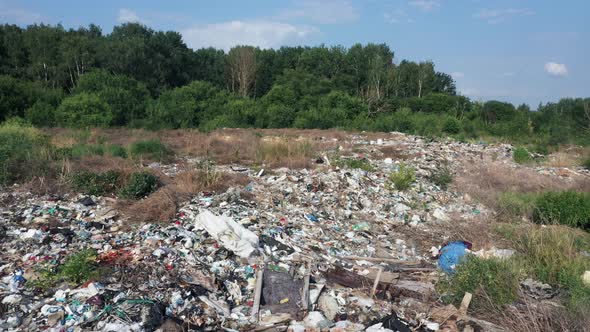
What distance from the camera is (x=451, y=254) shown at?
205 inches

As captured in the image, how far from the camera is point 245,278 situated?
4.51 meters

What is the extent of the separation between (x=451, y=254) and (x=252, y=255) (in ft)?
8.06

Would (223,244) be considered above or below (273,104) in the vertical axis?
below

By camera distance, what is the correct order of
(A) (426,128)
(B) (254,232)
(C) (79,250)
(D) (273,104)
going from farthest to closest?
1. (D) (273,104)
2. (A) (426,128)
3. (B) (254,232)
4. (C) (79,250)

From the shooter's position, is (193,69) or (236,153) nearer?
(236,153)

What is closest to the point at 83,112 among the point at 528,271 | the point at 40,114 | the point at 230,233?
the point at 40,114

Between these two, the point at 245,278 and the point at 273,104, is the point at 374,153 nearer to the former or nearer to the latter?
the point at 245,278

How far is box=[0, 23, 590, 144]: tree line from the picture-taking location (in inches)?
888

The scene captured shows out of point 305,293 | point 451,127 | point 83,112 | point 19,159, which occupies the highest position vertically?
point 83,112

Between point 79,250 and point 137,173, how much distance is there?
104 inches

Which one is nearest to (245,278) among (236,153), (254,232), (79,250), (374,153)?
(254,232)

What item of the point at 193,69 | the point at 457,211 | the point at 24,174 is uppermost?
the point at 193,69

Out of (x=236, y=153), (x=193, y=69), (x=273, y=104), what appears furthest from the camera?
(x=193, y=69)

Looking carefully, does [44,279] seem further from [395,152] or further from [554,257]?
[395,152]
